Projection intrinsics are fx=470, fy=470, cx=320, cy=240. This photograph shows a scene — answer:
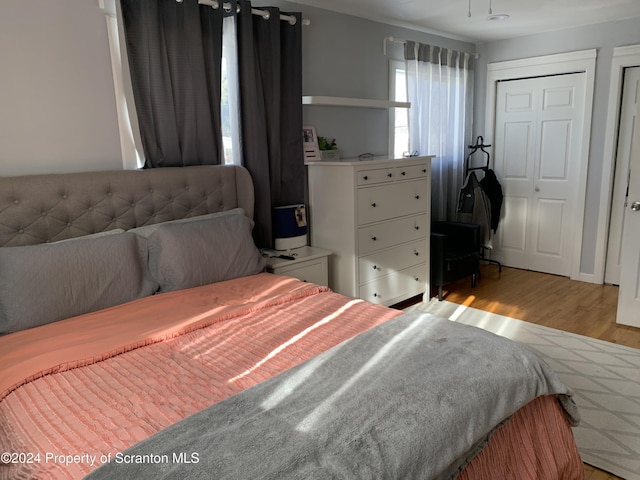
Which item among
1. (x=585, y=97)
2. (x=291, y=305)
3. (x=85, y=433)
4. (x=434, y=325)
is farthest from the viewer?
(x=585, y=97)

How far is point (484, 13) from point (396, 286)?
2305mm

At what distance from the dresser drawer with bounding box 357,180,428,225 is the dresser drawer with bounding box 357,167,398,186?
0.04 metres

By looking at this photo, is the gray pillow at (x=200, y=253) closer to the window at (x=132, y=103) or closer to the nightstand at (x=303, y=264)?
the nightstand at (x=303, y=264)

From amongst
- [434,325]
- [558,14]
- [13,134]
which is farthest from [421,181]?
[13,134]

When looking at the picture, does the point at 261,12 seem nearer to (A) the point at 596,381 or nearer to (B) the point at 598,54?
(A) the point at 596,381

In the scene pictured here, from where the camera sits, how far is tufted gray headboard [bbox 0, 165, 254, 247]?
218 cm

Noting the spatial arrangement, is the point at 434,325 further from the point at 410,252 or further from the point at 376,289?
the point at 410,252

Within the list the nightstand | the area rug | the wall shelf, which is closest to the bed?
the nightstand

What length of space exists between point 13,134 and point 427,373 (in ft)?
7.21

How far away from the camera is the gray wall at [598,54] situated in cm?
409

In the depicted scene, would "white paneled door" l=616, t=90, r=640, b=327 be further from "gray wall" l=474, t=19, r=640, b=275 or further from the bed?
the bed

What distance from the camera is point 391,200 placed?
137 inches

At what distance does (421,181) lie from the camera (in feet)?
12.3

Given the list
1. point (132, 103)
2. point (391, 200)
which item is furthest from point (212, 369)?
point (391, 200)
